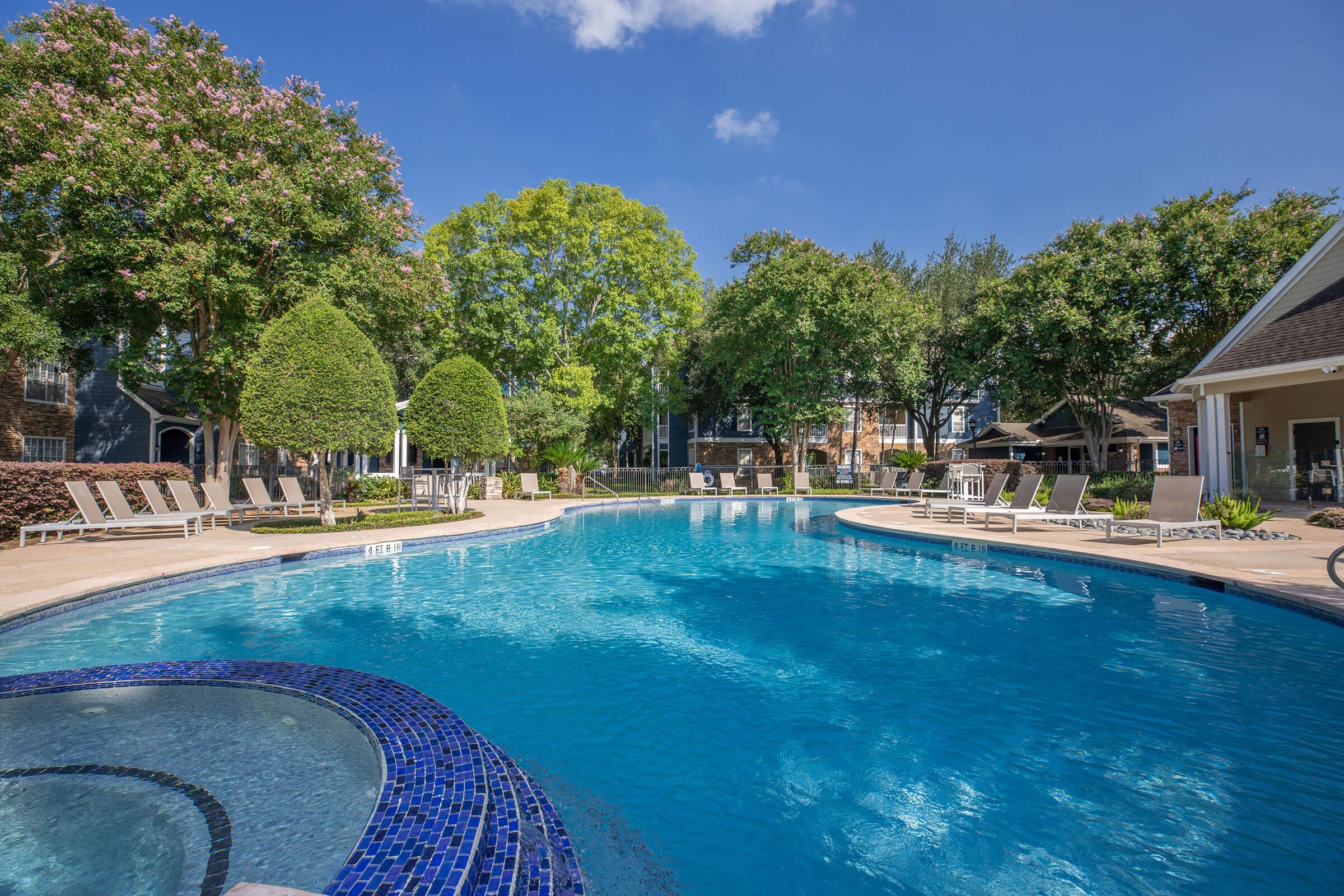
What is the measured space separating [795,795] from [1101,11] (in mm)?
17926

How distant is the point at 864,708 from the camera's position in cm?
418

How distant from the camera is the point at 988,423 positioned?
124 feet

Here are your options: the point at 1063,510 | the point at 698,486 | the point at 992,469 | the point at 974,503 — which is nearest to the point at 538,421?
the point at 698,486

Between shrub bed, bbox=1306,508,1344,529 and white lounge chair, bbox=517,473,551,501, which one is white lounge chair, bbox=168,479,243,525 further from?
shrub bed, bbox=1306,508,1344,529

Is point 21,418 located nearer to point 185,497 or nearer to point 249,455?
point 249,455

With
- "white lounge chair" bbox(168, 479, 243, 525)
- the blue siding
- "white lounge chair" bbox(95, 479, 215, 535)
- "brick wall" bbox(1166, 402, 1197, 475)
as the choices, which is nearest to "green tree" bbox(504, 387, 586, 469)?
"white lounge chair" bbox(168, 479, 243, 525)

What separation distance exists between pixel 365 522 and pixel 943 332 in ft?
92.6

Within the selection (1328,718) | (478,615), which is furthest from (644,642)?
(1328,718)

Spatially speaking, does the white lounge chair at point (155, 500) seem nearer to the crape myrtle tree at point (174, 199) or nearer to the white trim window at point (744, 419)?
the crape myrtle tree at point (174, 199)

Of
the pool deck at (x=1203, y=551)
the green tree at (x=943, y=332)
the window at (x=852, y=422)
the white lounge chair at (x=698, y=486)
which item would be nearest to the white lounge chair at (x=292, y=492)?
the pool deck at (x=1203, y=551)

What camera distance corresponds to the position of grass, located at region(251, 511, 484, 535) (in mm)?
12301

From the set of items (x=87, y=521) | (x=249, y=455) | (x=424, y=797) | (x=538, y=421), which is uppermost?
(x=538, y=421)

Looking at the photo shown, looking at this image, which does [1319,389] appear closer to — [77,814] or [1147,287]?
[1147,287]

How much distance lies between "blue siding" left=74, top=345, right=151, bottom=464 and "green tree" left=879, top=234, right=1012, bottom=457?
29810 mm
